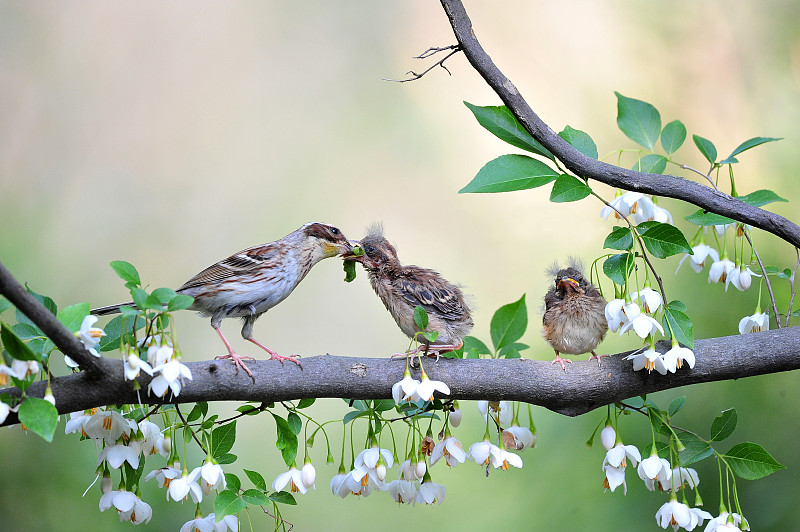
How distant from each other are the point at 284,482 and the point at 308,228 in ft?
1.68

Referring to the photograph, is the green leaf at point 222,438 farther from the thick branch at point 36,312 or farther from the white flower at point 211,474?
the thick branch at point 36,312

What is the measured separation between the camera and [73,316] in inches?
38.1

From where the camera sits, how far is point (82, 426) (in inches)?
41.4

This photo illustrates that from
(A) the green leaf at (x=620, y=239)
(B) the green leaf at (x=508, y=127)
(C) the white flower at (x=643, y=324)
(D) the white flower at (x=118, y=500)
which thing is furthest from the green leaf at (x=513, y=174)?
(D) the white flower at (x=118, y=500)

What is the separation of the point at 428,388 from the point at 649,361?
34 cm

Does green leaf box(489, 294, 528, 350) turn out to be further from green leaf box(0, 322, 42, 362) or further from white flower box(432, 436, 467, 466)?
green leaf box(0, 322, 42, 362)

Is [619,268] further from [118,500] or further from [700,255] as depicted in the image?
[118,500]

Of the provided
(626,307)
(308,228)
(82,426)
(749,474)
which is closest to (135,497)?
(82,426)

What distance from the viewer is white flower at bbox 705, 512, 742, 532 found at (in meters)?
1.08

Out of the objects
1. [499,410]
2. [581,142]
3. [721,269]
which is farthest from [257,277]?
[721,269]

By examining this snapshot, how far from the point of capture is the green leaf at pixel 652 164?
131 centimetres

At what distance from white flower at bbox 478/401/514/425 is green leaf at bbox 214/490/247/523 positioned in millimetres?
428

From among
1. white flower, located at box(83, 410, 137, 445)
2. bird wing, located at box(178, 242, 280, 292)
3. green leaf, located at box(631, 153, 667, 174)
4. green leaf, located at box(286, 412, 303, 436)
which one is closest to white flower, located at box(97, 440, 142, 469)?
white flower, located at box(83, 410, 137, 445)

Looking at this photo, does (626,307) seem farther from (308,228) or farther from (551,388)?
(308,228)
